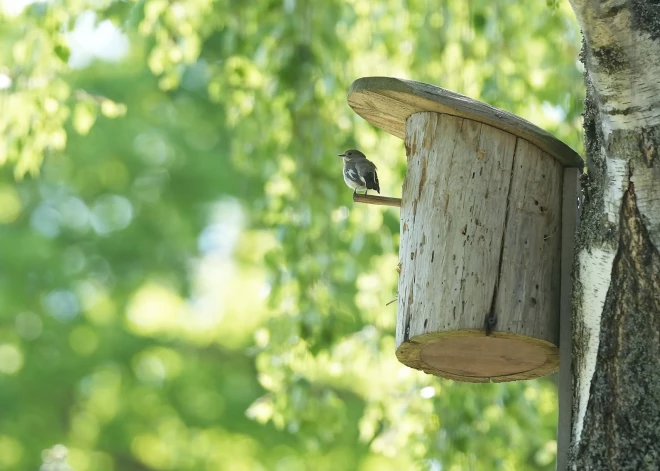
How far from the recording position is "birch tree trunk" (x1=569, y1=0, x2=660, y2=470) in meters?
2.19

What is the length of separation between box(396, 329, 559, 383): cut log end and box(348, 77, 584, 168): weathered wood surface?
0.54 metres

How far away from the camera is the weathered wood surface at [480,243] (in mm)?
2631

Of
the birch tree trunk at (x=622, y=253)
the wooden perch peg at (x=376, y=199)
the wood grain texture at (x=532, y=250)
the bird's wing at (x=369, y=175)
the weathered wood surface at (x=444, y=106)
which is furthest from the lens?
the bird's wing at (x=369, y=175)

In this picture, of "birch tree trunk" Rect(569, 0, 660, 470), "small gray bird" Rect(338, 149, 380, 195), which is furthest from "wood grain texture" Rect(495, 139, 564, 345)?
"small gray bird" Rect(338, 149, 380, 195)

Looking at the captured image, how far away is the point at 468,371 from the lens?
3035 mm

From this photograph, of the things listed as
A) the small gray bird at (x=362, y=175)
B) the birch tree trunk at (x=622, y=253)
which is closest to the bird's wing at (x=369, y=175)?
the small gray bird at (x=362, y=175)

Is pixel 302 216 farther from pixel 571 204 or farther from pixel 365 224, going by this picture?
pixel 571 204

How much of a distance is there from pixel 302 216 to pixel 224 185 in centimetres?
608

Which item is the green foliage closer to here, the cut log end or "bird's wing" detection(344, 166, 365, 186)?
"bird's wing" detection(344, 166, 365, 186)

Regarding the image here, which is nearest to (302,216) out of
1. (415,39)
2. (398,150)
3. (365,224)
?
(365,224)

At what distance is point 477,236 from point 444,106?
1.31ft

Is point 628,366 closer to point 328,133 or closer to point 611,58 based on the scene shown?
point 611,58

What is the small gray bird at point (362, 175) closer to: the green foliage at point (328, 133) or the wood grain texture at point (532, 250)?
the green foliage at point (328, 133)

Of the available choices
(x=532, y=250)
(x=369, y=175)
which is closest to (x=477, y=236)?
(x=532, y=250)
